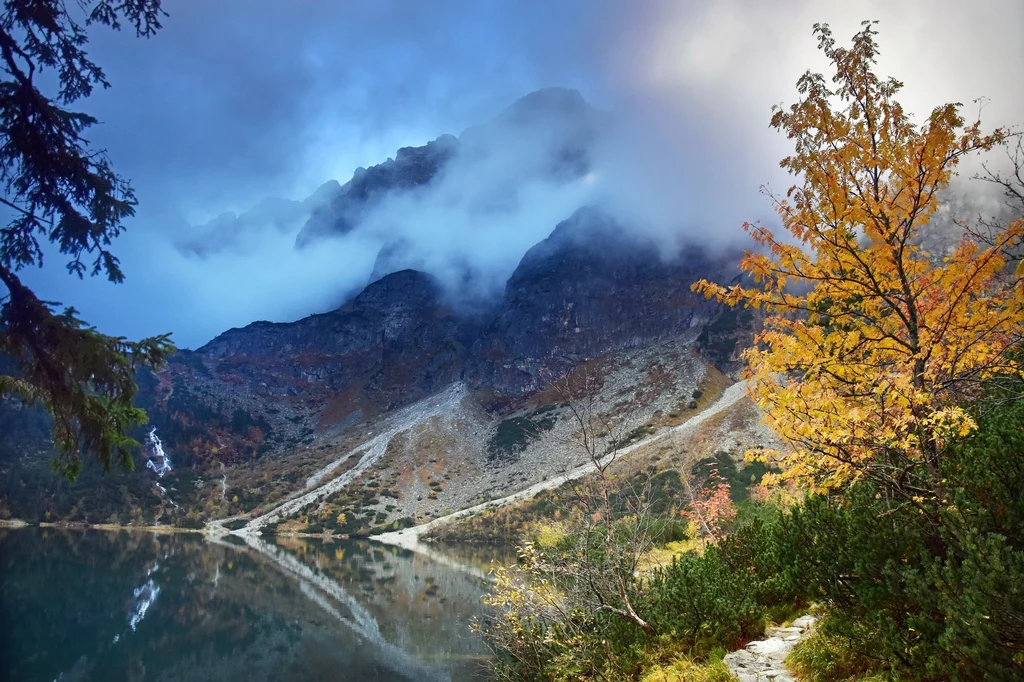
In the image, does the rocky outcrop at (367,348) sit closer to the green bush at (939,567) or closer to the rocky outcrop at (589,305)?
the rocky outcrop at (589,305)

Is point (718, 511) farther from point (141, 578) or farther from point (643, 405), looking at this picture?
point (643, 405)

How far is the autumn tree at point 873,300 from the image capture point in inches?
157

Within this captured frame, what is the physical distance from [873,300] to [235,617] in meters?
33.6

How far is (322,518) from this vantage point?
80438 mm

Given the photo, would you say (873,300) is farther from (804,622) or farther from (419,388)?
(419,388)

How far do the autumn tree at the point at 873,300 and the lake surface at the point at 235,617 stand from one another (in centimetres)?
1249

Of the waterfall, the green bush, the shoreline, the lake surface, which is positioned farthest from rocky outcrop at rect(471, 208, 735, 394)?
the green bush

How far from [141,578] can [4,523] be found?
56232 mm

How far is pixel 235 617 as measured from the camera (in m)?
28.2

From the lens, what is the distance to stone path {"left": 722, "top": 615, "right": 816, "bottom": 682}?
220 inches

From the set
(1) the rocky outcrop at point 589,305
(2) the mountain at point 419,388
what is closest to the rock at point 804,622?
(2) the mountain at point 419,388

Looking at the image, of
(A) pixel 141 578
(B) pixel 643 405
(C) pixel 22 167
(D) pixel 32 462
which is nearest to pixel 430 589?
(A) pixel 141 578

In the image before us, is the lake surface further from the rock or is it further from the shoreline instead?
the shoreline

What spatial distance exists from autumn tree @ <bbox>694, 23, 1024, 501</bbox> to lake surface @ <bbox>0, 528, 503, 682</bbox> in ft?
41.0
